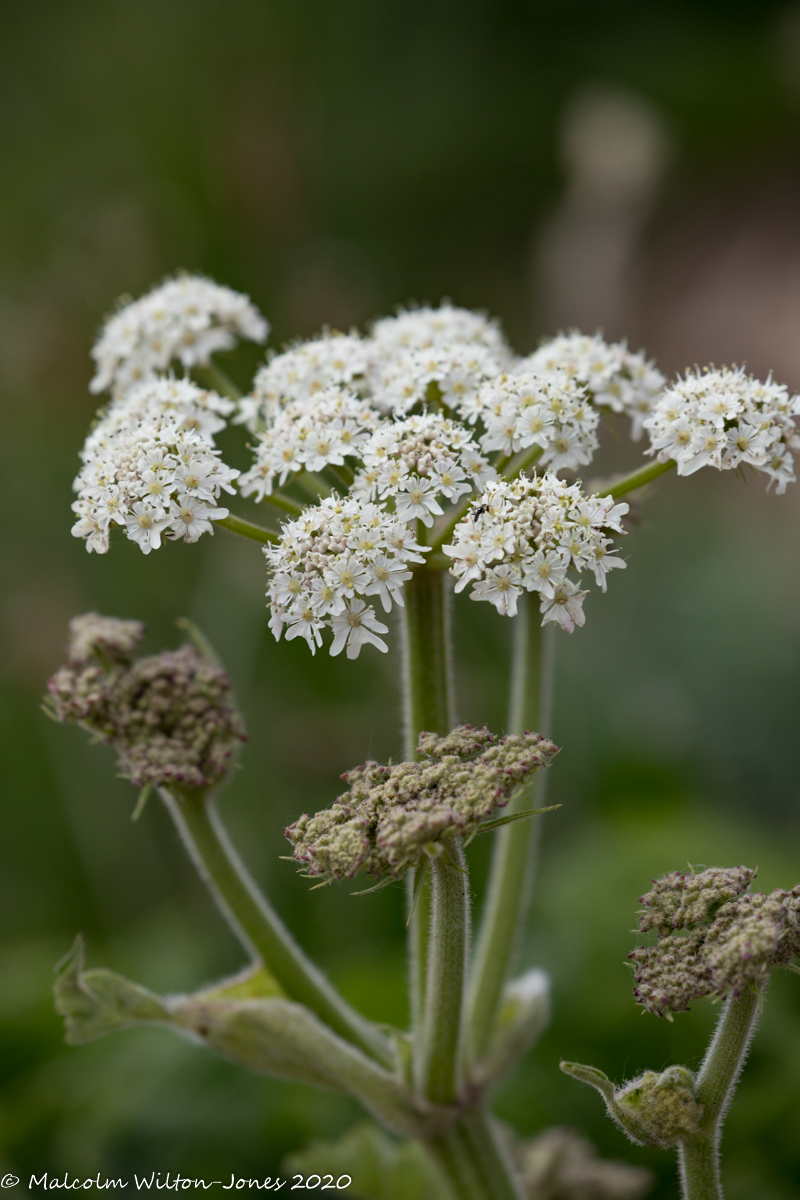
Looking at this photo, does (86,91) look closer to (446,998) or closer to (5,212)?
(5,212)

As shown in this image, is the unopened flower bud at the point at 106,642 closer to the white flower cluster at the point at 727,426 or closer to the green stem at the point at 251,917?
the green stem at the point at 251,917

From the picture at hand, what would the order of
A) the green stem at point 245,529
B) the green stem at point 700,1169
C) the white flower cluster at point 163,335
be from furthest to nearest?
the white flower cluster at point 163,335 < the green stem at point 245,529 < the green stem at point 700,1169

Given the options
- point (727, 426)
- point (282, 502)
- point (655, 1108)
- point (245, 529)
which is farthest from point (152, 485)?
point (655, 1108)

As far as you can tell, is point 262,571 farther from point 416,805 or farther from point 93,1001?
point 416,805

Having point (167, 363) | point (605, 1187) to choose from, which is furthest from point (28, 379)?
point (605, 1187)

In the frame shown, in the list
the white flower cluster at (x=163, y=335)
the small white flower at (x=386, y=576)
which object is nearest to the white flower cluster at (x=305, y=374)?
the white flower cluster at (x=163, y=335)
